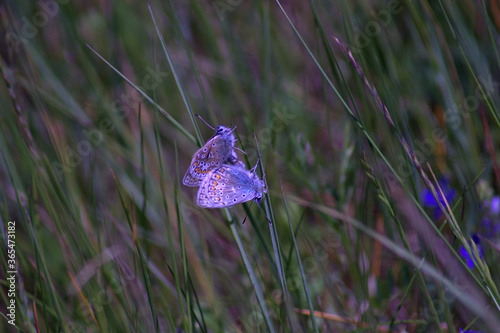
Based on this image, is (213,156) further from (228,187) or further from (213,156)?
(228,187)

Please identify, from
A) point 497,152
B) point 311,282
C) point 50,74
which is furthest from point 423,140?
point 50,74

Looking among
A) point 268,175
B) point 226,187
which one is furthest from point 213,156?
point 268,175

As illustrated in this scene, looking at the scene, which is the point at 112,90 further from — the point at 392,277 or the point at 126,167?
the point at 392,277

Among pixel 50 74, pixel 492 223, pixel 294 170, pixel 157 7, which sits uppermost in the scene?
pixel 157 7

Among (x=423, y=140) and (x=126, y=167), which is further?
(x=126, y=167)

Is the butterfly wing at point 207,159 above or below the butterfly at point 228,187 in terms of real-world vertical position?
above

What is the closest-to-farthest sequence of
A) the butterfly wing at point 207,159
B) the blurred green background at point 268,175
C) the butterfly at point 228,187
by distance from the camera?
the blurred green background at point 268,175 → the butterfly at point 228,187 → the butterfly wing at point 207,159

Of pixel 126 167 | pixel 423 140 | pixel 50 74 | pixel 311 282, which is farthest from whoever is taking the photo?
pixel 50 74
